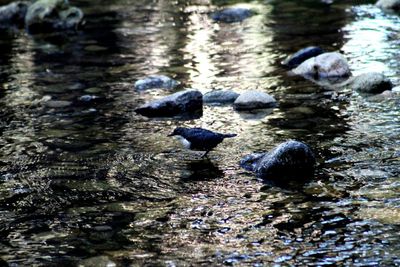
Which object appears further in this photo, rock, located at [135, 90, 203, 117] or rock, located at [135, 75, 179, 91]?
rock, located at [135, 75, 179, 91]

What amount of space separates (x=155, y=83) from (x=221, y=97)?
5.49 ft

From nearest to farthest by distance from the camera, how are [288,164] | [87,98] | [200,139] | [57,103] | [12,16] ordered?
[288,164] → [200,139] → [57,103] → [87,98] → [12,16]

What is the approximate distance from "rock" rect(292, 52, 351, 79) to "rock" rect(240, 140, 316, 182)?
15.6ft

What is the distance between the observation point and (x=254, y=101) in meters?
9.95

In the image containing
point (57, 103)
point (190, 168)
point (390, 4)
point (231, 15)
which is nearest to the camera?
point (190, 168)

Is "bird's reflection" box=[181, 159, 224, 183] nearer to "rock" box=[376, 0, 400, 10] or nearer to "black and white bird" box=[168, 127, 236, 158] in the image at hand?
"black and white bird" box=[168, 127, 236, 158]

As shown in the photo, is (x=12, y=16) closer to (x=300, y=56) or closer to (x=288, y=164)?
(x=300, y=56)

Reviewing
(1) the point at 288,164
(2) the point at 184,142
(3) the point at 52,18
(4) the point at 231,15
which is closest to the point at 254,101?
(2) the point at 184,142

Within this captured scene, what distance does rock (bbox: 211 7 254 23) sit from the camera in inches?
751

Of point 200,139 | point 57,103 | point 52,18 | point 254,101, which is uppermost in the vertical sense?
point 200,139

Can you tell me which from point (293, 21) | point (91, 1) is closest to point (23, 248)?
point (293, 21)

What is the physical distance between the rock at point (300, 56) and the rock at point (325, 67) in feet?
1.83

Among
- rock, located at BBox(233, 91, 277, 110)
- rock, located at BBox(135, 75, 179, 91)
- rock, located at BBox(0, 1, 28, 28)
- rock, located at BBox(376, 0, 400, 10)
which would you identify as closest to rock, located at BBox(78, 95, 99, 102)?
rock, located at BBox(135, 75, 179, 91)

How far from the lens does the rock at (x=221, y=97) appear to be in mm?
10461
